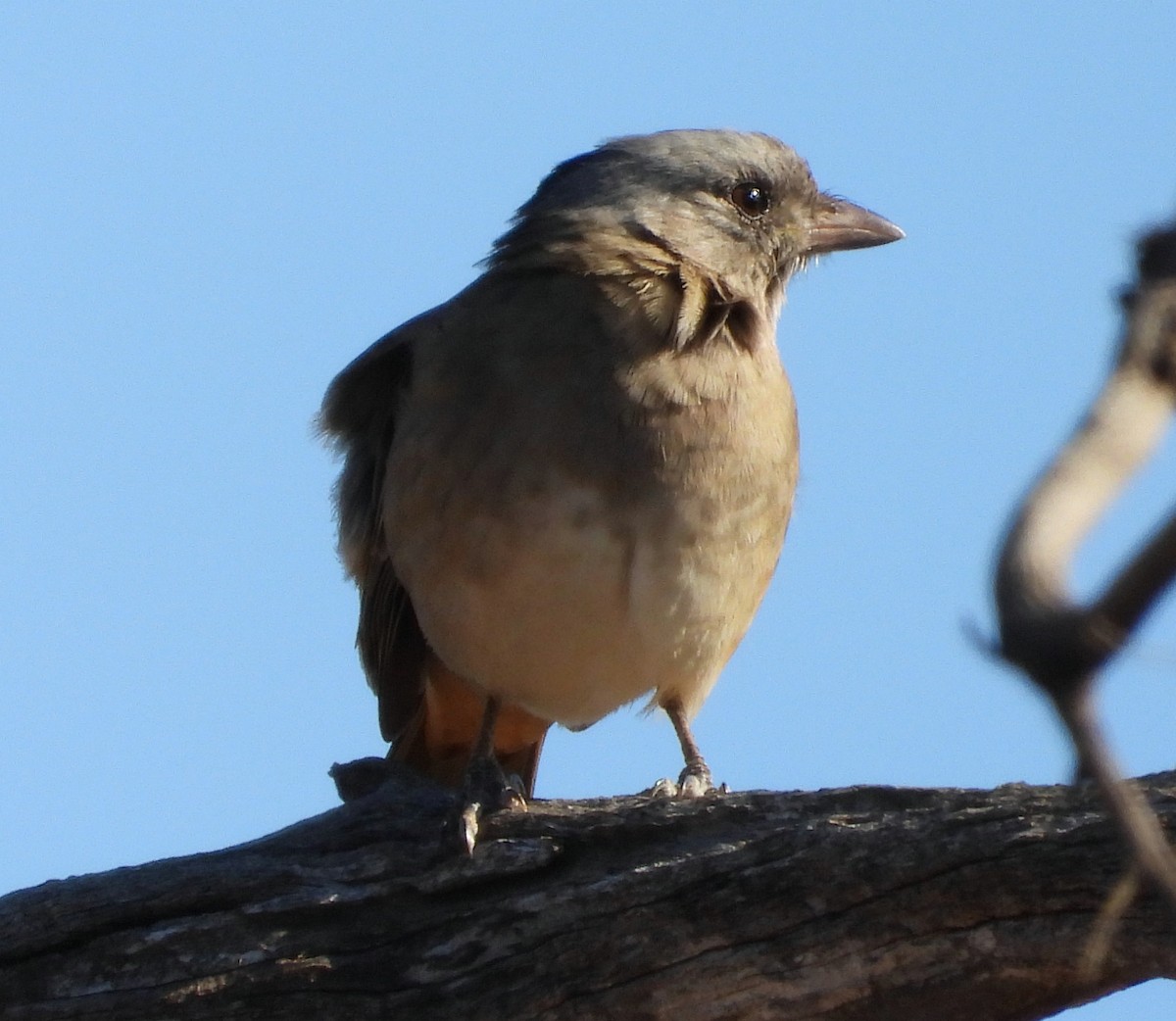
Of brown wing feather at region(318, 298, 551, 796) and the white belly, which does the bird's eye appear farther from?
the white belly

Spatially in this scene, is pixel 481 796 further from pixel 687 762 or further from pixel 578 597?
pixel 687 762

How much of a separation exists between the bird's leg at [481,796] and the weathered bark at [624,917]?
6cm

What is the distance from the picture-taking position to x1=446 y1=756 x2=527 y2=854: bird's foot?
4465 millimetres

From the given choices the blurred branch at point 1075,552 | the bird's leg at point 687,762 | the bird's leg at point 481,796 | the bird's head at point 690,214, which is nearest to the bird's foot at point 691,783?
the bird's leg at point 687,762

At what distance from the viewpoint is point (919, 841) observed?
148 inches

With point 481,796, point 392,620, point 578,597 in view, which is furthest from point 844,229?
point 481,796

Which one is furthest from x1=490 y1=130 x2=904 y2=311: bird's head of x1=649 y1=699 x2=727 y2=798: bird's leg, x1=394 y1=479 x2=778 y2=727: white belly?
x1=649 y1=699 x2=727 y2=798: bird's leg

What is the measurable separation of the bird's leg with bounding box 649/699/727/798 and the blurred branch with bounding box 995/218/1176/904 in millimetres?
4402

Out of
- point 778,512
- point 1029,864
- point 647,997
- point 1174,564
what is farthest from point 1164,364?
point 778,512

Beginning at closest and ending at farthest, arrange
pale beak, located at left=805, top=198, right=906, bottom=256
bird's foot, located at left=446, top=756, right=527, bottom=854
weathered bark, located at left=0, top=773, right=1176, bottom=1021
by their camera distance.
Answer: weathered bark, located at left=0, top=773, right=1176, bottom=1021 < bird's foot, located at left=446, top=756, right=527, bottom=854 < pale beak, located at left=805, top=198, right=906, bottom=256

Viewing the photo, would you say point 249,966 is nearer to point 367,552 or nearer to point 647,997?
point 647,997

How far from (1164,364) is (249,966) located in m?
3.74

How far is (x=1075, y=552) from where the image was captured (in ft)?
2.71

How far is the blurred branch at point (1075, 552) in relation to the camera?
83 cm
